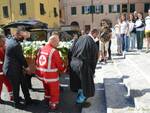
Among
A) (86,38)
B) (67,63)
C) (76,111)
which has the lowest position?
(76,111)

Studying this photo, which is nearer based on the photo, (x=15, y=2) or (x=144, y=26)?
(x=144, y=26)

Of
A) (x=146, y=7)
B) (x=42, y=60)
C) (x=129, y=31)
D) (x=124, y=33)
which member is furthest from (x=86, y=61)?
(x=146, y=7)

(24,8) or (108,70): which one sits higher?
(24,8)

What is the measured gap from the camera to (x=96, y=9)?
6309cm

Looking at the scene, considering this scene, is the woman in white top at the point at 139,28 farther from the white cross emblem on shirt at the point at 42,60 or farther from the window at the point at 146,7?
the window at the point at 146,7

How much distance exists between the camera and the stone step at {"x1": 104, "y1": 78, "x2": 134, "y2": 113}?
7.43 m

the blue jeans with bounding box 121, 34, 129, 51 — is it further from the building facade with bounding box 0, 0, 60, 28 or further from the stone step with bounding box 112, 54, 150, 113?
the building facade with bounding box 0, 0, 60, 28

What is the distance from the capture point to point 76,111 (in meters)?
8.19

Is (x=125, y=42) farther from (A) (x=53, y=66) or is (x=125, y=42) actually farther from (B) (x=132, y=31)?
(A) (x=53, y=66)

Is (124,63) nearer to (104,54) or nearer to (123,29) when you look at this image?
(104,54)

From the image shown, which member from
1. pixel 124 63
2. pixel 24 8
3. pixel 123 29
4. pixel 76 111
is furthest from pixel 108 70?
pixel 24 8

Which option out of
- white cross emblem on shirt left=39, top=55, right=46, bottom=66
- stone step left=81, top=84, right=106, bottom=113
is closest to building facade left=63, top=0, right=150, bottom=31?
stone step left=81, top=84, right=106, bottom=113

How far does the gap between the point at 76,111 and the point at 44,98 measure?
1166 mm

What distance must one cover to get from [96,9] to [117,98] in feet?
183
